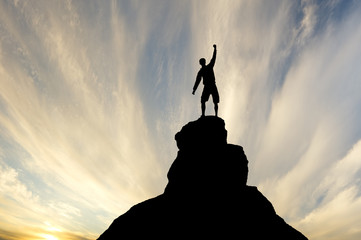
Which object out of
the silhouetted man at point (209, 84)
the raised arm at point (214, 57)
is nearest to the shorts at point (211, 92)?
the silhouetted man at point (209, 84)

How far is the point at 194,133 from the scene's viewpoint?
14305 millimetres

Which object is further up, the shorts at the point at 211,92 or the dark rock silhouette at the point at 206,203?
the shorts at the point at 211,92

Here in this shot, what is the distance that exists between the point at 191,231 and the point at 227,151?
5580 millimetres

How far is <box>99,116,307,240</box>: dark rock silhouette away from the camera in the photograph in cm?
1106

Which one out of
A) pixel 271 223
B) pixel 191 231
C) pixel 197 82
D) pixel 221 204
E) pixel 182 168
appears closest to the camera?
pixel 191 231

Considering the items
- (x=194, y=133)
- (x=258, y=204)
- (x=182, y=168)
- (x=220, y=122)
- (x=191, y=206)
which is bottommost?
(x=191, y=206)

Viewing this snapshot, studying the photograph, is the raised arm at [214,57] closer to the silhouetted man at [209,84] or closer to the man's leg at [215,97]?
the silhouetted man at [209,84]

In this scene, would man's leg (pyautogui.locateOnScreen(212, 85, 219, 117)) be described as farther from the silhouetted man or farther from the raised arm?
the raised arm

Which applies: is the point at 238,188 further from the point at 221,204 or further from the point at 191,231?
the point at 191,231

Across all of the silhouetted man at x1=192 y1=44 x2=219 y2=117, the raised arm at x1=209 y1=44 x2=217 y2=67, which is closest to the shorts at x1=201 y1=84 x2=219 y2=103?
the silhouetted man at x1=192 y1=44 x2=219 y2=117

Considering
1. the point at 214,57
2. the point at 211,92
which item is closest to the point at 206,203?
the point at 211,92

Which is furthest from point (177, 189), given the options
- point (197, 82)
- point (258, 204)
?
point (197, 82)

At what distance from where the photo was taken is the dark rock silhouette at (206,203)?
11062 mm

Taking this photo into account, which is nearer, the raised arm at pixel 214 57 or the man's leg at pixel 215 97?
the raised arm at pixel 214 57
